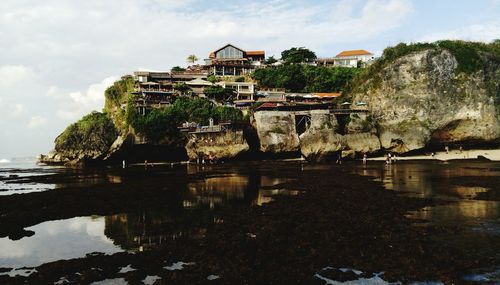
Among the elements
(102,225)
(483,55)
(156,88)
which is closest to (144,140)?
(156,88)

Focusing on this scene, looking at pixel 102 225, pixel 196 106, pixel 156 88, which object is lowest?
pixel 102 225

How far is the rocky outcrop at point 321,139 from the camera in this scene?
175 feet

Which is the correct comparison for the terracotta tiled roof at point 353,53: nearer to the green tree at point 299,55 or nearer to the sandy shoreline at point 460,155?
the green tree at point 299,55

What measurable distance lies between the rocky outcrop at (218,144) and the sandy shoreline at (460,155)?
69.9ft

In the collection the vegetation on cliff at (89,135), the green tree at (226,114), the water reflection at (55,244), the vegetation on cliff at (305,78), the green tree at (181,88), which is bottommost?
the water reflection at (55,244)

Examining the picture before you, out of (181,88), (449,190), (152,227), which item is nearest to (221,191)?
(152,227)

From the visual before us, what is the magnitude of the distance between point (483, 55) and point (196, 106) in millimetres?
48924

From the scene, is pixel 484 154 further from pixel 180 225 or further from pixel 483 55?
pixel 180 225

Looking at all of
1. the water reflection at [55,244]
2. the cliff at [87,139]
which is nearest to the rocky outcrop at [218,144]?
the cliff at [87,139]

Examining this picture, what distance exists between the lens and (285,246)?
44.1 feet

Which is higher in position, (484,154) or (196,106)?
(196,106)

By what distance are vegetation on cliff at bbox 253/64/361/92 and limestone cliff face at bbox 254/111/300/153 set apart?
21.2m

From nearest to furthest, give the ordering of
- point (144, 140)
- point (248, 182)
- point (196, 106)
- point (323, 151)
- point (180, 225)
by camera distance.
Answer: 1. point (180, 225)
2. point (248, 182)
3. point (323, 151)
4. point (144, 140)
5. point (196, 106)

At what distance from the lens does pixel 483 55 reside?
54.9 metres
